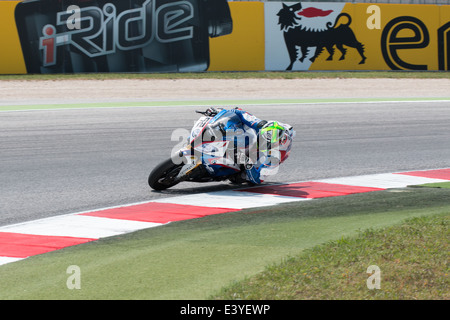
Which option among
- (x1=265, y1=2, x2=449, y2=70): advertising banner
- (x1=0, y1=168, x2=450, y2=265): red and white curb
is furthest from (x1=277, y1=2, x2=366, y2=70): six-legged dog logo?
(x1=0, y1=168, x2=450, y2=265): red and white curb

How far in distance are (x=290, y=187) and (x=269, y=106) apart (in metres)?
7.69

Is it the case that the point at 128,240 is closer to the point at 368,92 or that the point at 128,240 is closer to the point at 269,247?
the point at 269,247

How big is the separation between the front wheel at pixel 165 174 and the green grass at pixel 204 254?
61.3 inches

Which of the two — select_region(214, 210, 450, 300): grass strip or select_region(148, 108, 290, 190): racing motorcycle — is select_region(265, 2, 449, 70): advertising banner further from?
select_region(214, 210, 450, 300): grass strip

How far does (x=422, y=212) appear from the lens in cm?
697

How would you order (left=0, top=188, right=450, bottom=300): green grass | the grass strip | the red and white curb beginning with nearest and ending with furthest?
1. the grass strip
2. (left=0, top=188, right=450, bottom=300): green grass
3. the red and white curb

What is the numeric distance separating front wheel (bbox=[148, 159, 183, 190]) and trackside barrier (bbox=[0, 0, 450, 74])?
1362 centimetres

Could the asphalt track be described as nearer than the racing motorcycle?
No

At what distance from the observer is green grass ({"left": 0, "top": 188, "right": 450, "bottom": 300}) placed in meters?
4.61

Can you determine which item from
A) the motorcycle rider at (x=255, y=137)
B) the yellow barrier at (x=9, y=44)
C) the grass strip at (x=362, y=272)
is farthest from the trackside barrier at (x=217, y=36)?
the grass strip at (x=362, y=272)

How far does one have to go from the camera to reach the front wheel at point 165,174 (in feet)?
28.3

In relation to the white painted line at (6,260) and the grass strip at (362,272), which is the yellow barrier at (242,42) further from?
the grass strip at (362,272)

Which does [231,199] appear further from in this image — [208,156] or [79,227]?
[79,227]

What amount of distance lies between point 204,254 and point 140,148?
6351mm
